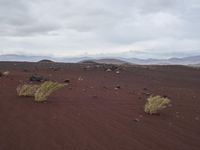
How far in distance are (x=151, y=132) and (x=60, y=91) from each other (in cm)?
700

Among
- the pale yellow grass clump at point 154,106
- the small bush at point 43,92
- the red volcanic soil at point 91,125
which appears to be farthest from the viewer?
the small bush at point 43,92

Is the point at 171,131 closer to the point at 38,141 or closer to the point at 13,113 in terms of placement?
the point at 38,141

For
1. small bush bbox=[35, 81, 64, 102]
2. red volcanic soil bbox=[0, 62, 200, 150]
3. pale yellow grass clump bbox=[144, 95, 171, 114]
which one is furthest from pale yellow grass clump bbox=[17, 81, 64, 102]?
pale yellow grass clump bbox=[144, 95, 171, 114]

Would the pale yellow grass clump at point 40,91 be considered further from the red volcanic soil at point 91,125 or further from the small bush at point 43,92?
the red volcanic soil at point 91,125

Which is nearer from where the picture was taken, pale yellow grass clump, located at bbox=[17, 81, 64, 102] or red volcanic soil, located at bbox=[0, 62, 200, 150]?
red volcanic soil, located at bbox=[0, 62, 200, 150]

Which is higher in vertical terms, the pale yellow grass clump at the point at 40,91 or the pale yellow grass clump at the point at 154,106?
the pale yellow grass clump at the point at 40,91

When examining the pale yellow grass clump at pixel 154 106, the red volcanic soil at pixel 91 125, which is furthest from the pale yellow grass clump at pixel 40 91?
the pale yellow grass clump at pixel 154 106

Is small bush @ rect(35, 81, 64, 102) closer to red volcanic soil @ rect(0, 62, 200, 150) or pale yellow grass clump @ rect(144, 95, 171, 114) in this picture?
red volcanic soil @ rect(0, 62, 200, 150)

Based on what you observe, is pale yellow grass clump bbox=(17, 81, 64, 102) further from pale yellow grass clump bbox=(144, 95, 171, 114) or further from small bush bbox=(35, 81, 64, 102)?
pale yellow grass clump bbox=(144, 95, 171, 114)

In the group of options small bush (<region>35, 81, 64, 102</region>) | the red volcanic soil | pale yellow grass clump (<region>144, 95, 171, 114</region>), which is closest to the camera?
the red volcanic soil

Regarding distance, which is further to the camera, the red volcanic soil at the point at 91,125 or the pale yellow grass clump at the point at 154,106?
the pale yellow grass clump at the point at 154,106

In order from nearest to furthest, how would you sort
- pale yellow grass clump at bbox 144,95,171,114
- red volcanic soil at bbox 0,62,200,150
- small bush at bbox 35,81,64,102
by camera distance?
red volcanic soil at bbox 0,62,200,150 → pale yellow grass clump at bbox 144,95,171,114 → small bush at bbox 35,81,64,102

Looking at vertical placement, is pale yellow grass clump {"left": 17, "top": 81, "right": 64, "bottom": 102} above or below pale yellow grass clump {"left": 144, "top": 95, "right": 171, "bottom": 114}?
above

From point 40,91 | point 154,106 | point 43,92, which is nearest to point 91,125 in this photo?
point 154,106
